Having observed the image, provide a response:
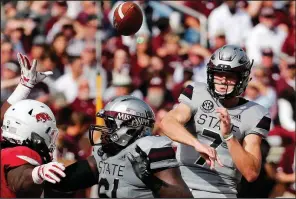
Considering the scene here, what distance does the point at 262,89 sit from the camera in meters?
11.6

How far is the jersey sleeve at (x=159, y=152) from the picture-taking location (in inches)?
221

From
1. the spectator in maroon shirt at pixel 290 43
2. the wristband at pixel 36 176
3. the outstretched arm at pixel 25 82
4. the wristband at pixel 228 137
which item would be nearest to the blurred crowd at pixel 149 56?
the spectator in maroon shirt at pixel 290 43

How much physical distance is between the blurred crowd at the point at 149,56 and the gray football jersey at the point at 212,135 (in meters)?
3.34

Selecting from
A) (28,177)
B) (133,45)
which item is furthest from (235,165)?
(133,45)

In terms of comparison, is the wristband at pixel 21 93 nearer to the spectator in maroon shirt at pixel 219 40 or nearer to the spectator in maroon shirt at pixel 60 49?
the spectator in maroon shirt at pixel 60 49

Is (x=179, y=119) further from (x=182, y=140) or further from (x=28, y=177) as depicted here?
(x=28, y=177)

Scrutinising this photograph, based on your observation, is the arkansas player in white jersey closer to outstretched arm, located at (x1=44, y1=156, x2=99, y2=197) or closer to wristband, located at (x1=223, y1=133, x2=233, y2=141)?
outstretched arm, located at (x1=44, y1=156, x2=99, y2=197)

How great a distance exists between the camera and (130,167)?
5.76 metres

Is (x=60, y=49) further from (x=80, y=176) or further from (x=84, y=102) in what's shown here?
(x=80, y=176)

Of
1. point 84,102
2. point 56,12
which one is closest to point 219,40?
point 84,102

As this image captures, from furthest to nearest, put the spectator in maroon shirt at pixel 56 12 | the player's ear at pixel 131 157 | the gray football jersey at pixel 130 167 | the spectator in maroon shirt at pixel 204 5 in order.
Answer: the spectator in maroon shirt at pixel 56 12, the spectator in maroon shirt at pixel 204 5, the player's ear at pixel 131 157, the gray football jersey at pixel 130 167

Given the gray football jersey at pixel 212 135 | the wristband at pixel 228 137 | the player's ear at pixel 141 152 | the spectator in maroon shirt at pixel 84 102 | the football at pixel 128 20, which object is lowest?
the spectator in maroon shirt at pixel 84 102

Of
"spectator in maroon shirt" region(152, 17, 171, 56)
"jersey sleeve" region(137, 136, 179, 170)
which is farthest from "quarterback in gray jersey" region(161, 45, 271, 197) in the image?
"spectator in maroon shirt" region(152, 17, 171, 56)

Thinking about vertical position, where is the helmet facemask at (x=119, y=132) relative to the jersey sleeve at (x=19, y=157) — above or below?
above
